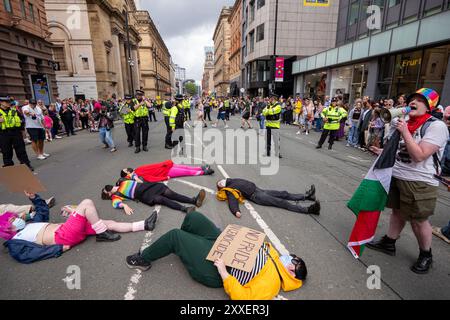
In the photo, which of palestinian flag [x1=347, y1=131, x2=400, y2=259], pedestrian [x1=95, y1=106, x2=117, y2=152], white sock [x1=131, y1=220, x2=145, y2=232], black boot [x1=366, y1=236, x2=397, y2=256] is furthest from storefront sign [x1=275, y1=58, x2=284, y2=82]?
white sock [x1=131, y1=220, x2=145, y2=232]

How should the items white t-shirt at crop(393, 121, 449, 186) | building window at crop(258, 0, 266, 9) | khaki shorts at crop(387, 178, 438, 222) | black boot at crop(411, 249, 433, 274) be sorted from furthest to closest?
building window at crop(258, 0, 266, 9) < black boot at crop(411, 249, 433, 274) < khaki shorts at crop(387, 178, 438, 222) < white t-shirt at crop(393, 121, 449, 186)

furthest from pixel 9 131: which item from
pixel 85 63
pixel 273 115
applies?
pixel 85 63

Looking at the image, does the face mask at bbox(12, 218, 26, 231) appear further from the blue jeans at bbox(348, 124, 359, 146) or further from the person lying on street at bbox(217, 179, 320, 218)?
the blue jeans at bbox(348, 124, 359, 146)

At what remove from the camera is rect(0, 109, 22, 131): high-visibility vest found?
657cm

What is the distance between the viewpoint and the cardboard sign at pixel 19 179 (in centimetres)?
340

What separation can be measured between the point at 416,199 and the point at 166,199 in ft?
12.1

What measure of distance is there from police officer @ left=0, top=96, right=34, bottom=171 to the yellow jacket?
25.0ft

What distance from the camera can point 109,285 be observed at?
2725 mm

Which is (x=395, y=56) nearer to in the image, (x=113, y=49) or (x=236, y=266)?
(x=236, y=266)

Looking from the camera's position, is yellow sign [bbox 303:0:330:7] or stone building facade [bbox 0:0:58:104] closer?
stone building facade [bbox 0:0:58:104]

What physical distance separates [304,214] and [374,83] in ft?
52.0

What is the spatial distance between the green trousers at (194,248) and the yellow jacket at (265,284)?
263 mm

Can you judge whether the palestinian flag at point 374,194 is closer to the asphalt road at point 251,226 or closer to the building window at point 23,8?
the asphalt road at point 251,226
